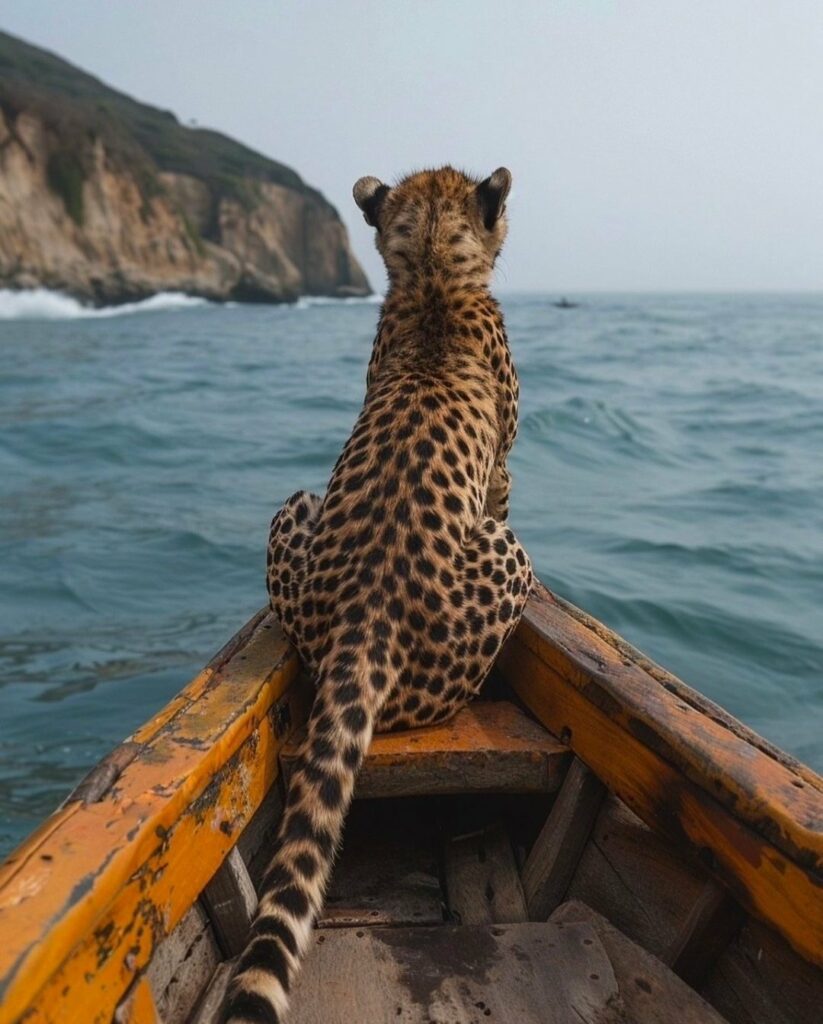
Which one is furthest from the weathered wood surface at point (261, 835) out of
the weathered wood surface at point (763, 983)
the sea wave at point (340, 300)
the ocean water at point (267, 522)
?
the sea wave at point (340, 300)

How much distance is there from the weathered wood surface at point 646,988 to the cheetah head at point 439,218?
2.48 m

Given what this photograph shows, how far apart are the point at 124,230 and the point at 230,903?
2451 inches

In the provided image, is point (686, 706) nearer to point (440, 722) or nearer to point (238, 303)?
point (440, 722)

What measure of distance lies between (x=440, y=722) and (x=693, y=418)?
56.2 feet

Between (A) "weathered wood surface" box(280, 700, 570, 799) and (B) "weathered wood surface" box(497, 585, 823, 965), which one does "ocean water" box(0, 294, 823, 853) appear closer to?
(A) "weathered wood surface" box(280, 700, 570, 799)

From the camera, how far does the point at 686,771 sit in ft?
7.80

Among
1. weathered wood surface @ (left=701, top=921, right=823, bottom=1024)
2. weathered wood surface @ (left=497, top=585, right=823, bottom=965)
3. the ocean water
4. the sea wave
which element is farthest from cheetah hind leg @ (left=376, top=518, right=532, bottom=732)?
the sea wave

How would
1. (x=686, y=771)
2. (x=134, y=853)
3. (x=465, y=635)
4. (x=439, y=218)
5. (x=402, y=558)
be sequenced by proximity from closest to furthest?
(x=134, y=853) < (x=686, y=771) < (x=402, y=558) < (x=465, y=635) < (x=439, y=218)

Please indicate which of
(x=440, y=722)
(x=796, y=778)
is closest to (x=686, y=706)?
(x=796, y=778)

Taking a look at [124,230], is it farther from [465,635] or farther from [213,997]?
[213,997]

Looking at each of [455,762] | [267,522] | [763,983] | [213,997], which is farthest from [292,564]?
[267,522]

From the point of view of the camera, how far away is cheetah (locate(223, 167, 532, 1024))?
2.38m

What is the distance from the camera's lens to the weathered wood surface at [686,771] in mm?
2045

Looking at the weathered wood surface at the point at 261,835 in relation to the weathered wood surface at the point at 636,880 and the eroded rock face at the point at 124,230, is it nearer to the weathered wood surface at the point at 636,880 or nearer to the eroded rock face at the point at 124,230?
the weathered wood surface at the point at 636,880
